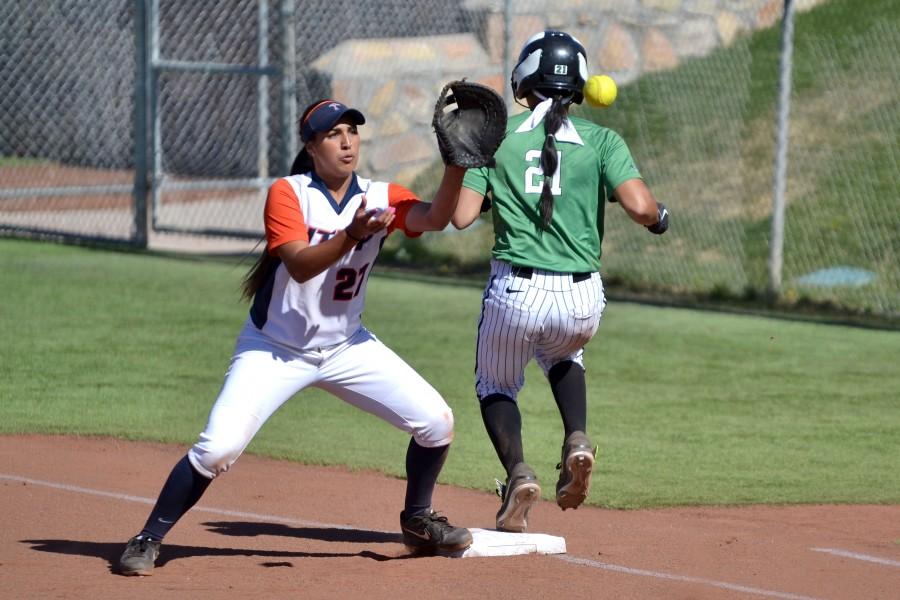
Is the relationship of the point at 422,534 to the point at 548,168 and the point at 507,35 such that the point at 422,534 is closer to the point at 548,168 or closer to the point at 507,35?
the point at 548,168

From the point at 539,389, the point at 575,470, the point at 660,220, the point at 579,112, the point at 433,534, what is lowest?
the point at 433,534

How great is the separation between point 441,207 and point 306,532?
1648 mm

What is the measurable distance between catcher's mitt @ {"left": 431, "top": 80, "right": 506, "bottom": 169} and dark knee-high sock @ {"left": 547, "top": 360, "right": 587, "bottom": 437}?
1100 millimetres

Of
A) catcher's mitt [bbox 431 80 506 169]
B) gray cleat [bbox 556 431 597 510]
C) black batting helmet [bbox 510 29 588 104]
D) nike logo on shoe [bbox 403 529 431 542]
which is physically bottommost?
nike logo on shoe [bbox 403 529 431 542]

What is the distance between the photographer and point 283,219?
5.61 metres

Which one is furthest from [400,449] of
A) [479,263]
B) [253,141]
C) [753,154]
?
[253,141]

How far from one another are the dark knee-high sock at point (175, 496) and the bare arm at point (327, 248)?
83 cm

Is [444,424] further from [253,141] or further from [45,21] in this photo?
[45,21]

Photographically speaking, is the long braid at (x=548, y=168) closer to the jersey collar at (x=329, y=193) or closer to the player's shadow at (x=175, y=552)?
the jersey collar at (x=329, y=193)

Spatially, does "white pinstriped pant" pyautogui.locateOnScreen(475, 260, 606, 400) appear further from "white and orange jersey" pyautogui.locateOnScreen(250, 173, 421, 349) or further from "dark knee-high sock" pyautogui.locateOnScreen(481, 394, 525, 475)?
"white and orange jersey" pyautogui.locateOnScreen(250, 173, 421, 349)

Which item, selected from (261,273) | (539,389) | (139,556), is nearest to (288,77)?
(539,389)

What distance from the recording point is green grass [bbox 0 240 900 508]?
791cm

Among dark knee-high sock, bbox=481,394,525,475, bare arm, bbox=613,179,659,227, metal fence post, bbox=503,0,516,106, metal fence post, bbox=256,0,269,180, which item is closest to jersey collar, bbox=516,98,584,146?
bare arm, bbox=613,179,659,227

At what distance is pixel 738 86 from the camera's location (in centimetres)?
1620
